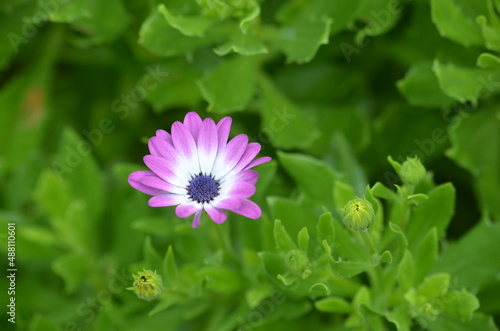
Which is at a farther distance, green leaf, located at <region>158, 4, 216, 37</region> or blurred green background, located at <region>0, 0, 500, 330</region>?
blurred green background, located at <region>0, 0, 500, 330</region>

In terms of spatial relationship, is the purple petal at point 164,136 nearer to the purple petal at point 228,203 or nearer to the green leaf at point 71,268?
the purple petal at point 228,203

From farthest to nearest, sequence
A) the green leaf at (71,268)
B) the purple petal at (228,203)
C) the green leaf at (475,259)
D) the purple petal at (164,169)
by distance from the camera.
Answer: the green leaf at (71,268)
the green leaf at (475,259)
the purple petal at (164,169)
the purple petal at (228,203)

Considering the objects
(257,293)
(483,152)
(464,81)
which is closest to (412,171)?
(257,293)

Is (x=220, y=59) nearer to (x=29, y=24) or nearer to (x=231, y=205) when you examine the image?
(x=29, y=24)

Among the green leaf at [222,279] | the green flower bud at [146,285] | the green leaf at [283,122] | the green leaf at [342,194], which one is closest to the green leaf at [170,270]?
the green leaf at [222,279]

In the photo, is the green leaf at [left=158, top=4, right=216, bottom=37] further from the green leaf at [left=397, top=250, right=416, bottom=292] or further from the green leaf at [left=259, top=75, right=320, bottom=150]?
the green leaf at [left=397, top=250, right=416, bottom=292]

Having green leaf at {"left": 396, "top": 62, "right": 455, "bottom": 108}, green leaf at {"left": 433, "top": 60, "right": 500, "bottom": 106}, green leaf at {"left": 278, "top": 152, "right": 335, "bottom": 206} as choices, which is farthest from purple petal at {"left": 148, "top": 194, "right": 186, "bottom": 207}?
green leaf at {"left": 396, "top": 62, "right": 455, "bottom": 108}
